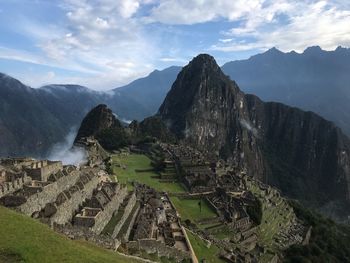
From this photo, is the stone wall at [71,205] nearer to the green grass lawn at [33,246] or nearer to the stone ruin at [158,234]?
the stone ruin at [158,234]

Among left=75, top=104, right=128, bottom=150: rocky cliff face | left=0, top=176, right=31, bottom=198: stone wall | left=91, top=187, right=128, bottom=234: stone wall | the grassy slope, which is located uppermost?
left=75, top=104, right=128, bottom=150: rocky cliff face

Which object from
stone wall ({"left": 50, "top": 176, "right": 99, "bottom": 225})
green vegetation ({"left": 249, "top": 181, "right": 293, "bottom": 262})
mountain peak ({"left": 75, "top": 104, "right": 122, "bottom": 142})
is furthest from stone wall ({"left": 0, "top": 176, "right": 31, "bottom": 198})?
mountain peak ({"left": 75, "top": 104, "right": 122, "bottom": 142})

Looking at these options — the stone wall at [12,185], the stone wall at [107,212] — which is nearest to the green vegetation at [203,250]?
the stone wall at [107,212]

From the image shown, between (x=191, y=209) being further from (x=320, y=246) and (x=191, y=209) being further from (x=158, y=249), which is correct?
(x=320, y=246)

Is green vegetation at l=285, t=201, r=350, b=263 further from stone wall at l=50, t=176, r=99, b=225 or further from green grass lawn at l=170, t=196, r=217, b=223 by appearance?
stone wall at l=50, t=176, r=99, b=225

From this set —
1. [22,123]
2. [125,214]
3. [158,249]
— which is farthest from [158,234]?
[22,123]

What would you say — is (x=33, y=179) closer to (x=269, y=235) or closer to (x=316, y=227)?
(x=269, y=235)
